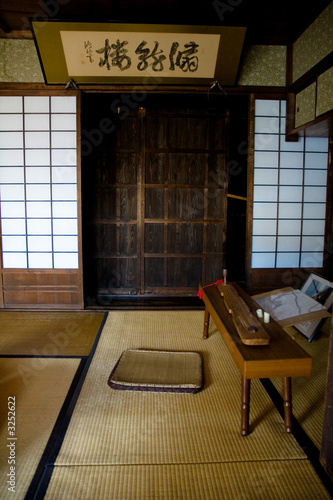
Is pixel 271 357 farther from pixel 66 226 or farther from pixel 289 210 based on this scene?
pixel 66 226

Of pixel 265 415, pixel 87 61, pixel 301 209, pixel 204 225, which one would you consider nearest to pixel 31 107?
pixel 87 61

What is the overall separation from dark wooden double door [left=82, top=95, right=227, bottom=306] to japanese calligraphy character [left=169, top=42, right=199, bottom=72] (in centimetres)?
68

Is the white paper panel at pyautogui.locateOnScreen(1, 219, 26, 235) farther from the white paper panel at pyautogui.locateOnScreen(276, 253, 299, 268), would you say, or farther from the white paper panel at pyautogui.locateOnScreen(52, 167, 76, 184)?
the white paper panel at pyautogui.locateOnScreen(276, 253, 299, 268)

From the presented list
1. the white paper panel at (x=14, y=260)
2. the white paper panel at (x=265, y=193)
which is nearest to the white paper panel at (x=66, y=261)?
the white paper panel at (x=14, y=260)

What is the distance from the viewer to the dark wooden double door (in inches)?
178

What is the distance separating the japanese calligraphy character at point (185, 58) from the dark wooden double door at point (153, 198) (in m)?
0.68

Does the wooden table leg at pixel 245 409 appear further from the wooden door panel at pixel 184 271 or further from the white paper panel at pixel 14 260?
the white paper panel at pixel 14 260

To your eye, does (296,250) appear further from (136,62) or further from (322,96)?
(136,62)

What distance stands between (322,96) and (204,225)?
205cm

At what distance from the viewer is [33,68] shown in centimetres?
381

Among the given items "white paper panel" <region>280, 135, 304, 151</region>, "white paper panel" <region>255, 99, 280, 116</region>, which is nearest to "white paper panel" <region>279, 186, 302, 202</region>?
"white paper panel" <region>280, 135, 304, 151</region>

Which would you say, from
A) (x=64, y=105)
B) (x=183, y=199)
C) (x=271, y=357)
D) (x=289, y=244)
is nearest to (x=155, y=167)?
(x=183, y=199)

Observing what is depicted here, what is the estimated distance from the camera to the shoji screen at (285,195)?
4.09 metres

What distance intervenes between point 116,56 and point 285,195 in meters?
2.49
